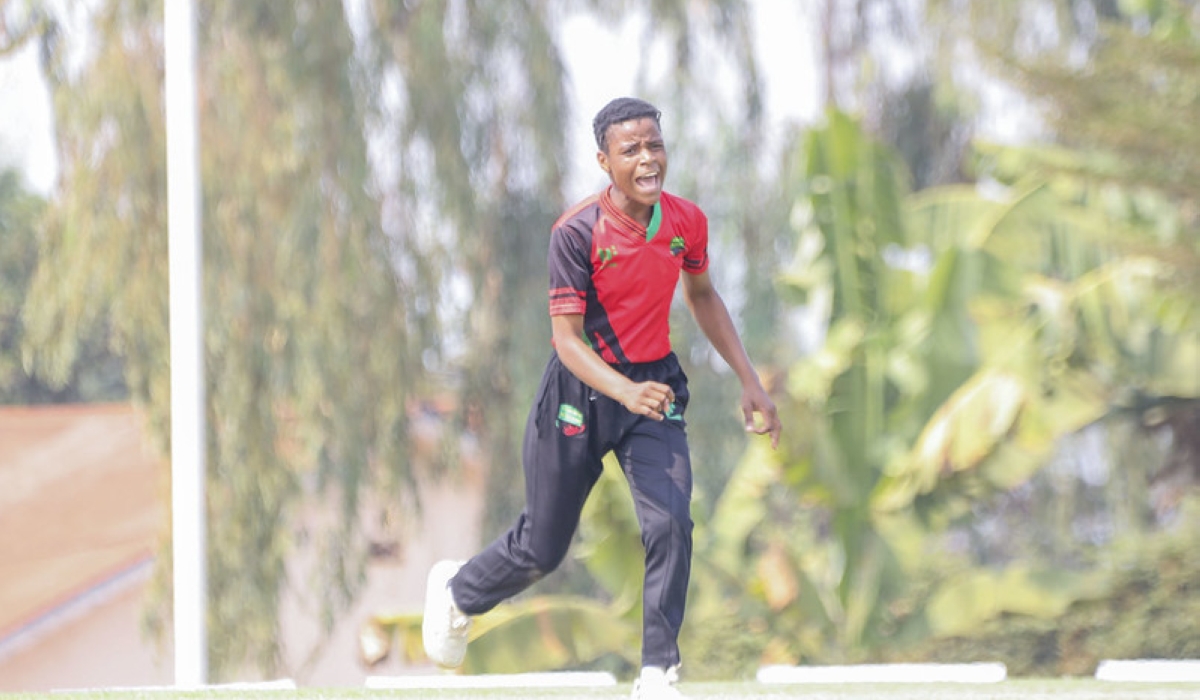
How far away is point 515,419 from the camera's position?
55.2 ft

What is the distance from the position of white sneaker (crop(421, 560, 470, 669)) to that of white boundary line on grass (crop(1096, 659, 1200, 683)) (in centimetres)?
257

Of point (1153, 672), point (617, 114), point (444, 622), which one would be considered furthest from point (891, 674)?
point (617, 114)

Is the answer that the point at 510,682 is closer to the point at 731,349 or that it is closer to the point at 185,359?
the point at 731,349

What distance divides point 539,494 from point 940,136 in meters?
16.9

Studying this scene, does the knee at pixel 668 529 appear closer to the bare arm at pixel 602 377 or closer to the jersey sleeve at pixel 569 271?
the bare arm at pixel 602 377

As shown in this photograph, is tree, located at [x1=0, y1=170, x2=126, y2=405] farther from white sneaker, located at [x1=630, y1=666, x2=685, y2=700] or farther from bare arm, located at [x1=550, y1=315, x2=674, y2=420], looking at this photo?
white sneaker, located at [x1=630, y1=666, x2=685, y2=700]

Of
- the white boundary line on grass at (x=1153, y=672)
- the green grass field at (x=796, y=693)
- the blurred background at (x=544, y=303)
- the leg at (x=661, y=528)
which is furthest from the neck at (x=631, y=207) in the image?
the blurred background at (x=544, y=303)

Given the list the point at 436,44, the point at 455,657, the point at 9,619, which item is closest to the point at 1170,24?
the point at 436,44

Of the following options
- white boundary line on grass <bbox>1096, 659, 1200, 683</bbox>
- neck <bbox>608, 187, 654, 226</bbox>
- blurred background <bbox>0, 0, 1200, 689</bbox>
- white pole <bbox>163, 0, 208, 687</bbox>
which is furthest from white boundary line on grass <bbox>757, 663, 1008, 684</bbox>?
blurred background <bbox>0, 0, 1200, 689</bbox>

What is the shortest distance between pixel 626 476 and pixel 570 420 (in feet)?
0.80

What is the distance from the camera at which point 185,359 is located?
1044 centimetres

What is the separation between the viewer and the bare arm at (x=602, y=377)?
5.22 m

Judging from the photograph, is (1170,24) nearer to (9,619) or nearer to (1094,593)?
(1094,593)

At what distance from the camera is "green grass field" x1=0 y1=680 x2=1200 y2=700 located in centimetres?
605
